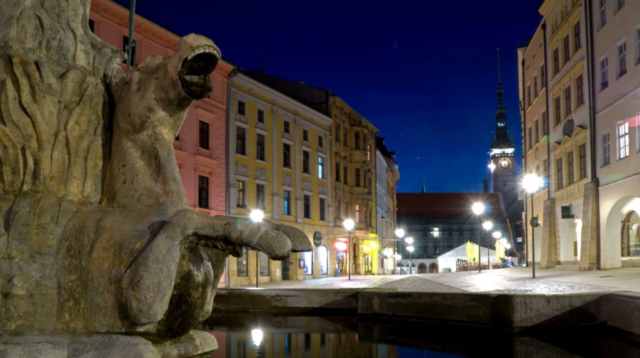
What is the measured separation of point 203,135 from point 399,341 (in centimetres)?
2264

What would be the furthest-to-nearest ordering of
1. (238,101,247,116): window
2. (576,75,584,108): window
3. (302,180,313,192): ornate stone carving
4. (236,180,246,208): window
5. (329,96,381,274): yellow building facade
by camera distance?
(329,96,381,274): yellow building facade
(302,180,313,192): ornate stone carving
(238,101,247,116): window
(236,180,246,208): window
(576,75,584,108): window

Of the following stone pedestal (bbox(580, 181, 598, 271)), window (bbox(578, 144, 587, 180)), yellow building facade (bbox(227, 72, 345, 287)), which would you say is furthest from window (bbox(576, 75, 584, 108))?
yellow building facade (bbox(227, 72, 345, 287))

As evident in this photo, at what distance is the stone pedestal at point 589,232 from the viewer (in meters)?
24.1

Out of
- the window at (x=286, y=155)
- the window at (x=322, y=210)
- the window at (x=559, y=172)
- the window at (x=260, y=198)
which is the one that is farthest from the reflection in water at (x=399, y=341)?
the window at (x=322, y=210)

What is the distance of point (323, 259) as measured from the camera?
4078cm

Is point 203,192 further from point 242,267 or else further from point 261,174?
point 261,174

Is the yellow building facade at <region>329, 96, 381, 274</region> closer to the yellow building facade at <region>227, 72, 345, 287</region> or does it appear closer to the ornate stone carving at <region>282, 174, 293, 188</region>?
the yellow building facade at <region>227, 72, 345, 287</region>

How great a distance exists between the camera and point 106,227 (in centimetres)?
437

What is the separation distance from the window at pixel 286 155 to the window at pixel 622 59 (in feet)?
64.6

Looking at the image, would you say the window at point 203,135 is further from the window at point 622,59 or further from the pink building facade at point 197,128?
the window at point 622,59

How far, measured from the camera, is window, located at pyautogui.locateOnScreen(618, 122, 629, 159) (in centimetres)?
2195

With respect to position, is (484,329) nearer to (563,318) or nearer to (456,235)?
(563,318)

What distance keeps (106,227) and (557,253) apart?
29.4 meters

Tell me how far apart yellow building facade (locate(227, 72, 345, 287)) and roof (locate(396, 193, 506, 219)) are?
64.0 meters
